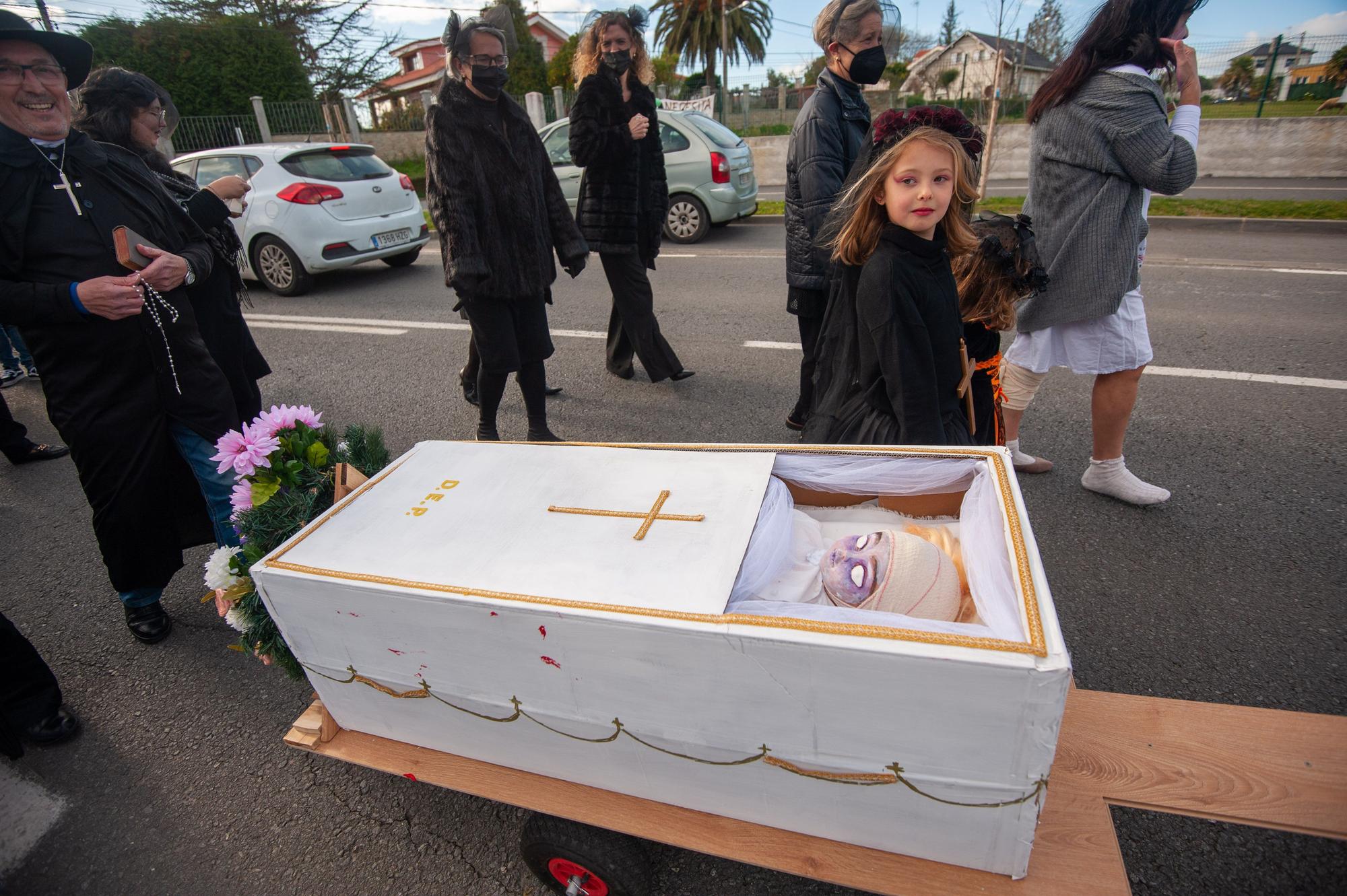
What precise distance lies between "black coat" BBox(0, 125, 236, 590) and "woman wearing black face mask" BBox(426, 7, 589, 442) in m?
0.99

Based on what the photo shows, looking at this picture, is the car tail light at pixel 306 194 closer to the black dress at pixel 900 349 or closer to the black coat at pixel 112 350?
the black coat at pixel 112 350

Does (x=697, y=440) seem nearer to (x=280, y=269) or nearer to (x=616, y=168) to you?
(x=616, y=168)

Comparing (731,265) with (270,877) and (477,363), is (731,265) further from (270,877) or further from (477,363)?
(270,877)

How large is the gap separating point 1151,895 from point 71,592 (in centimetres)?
410

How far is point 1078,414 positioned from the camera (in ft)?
12.8

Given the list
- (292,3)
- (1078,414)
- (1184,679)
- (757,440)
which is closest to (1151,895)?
(1184,679)

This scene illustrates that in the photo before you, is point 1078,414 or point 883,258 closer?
point 883,258

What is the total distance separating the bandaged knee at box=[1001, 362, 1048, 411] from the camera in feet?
10.3

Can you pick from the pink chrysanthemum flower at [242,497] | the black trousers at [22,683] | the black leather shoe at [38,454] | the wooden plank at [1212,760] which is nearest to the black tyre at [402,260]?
the black leather shoe at [38,454]

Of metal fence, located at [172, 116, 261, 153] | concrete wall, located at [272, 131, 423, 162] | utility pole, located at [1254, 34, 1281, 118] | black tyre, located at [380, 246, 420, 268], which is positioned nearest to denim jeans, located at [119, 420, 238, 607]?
black tyre, located at [380, 246, 420, 268]

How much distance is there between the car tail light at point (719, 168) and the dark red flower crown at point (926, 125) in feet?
23.4

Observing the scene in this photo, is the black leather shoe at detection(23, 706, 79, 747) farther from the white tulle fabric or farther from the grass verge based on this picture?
the grass verge

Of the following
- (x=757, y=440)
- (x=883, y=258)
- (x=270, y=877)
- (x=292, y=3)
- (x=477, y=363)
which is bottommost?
(x=270, y=877)

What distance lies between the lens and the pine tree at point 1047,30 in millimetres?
12930
